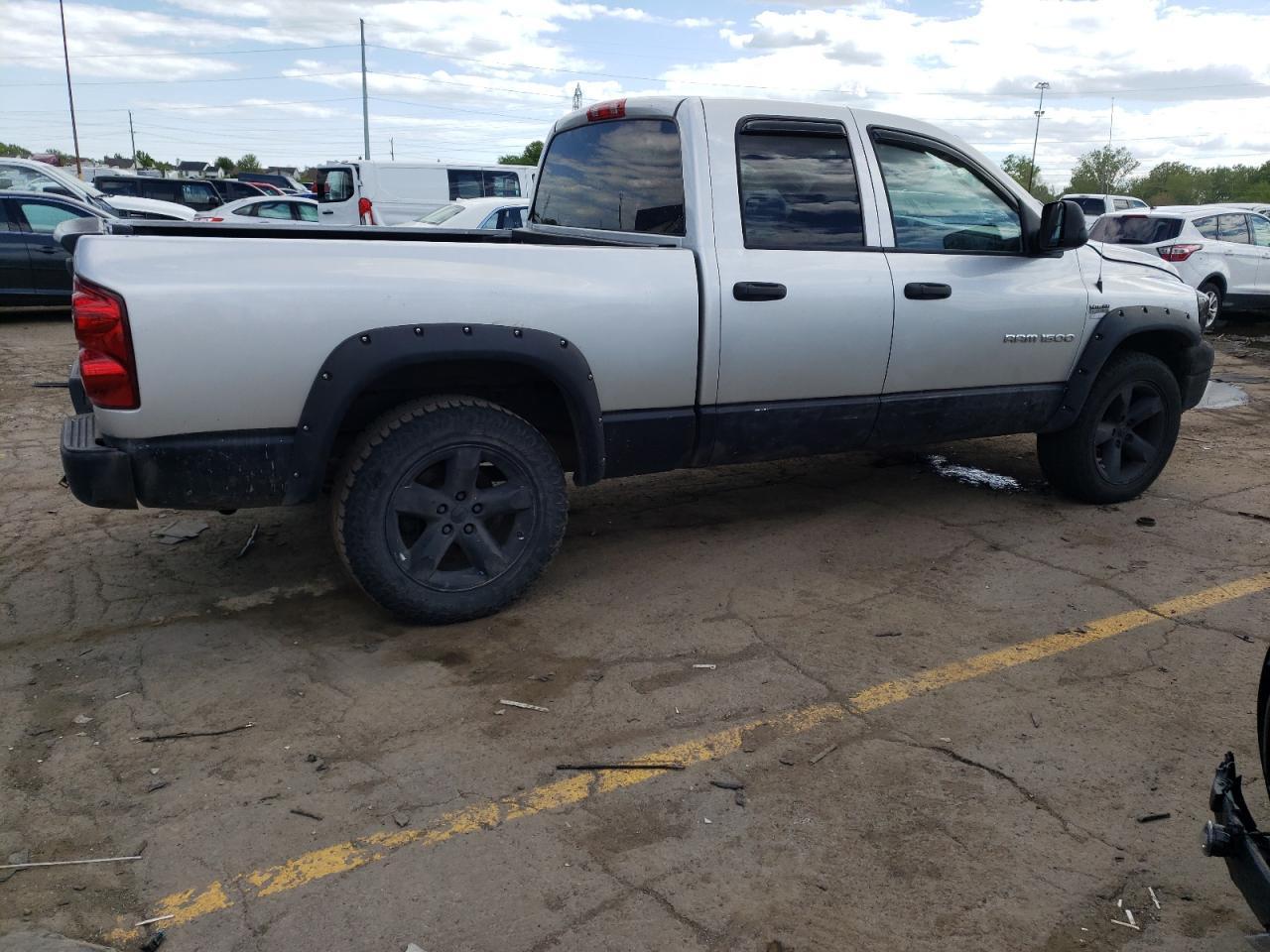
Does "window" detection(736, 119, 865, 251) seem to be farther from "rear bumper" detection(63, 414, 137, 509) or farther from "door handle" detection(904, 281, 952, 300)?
"rear bumper" detection(63, 414, 137, 509)

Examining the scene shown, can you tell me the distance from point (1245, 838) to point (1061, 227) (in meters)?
3.46

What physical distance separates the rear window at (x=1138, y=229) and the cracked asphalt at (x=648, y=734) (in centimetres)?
944

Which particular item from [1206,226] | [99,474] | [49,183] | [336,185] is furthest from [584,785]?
[336,185]

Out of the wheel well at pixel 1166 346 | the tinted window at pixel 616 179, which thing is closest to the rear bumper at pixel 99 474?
the tinted window at pixel 616 179

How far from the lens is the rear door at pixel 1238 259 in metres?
13.7

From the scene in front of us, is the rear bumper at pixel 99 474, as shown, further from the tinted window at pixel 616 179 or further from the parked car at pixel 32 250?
the parked car at pixel 32 250

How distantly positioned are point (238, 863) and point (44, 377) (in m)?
7.84

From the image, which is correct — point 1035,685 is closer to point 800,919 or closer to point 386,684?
point 800,919

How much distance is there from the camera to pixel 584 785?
3.07m

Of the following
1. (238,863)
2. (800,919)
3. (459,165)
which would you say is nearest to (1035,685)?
(800,919)

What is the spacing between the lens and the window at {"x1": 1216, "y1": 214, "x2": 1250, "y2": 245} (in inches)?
544

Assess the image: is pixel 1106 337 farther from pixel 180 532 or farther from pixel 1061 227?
pixel 180 532

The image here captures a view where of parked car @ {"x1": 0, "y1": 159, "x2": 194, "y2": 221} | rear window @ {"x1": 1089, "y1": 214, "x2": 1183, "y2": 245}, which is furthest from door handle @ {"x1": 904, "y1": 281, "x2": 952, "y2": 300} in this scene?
parked car @ {"x1": 0, "y1": 159, "x2": 194, "y2": 221}

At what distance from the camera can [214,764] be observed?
3158mm
